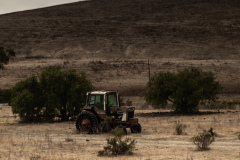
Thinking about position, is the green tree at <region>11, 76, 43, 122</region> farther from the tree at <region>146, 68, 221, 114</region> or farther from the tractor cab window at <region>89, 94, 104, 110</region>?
the tree at <region>146, 68, 221, 114</region>

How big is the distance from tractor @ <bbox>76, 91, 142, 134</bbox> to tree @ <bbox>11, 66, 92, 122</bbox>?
678 cm

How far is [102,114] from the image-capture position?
17.6 metres

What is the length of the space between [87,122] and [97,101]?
111 centimetres

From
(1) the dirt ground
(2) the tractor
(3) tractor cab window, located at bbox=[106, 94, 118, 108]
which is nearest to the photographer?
(1) the dirt ground

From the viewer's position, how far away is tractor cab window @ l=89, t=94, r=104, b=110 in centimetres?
1773

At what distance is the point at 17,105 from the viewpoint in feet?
80.1

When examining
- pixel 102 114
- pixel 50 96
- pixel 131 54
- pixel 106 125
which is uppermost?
pixel 131 54

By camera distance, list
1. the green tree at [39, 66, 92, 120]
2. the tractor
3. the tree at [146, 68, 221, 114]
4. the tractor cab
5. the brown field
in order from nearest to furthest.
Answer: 1. the brown field
2. the tractor
3. the tractor cab
4. the green tree at [39, 66, 92, 120]
5. the tree at [146, 68, 221, 114]

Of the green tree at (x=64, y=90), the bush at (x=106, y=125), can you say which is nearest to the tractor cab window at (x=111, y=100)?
the bush at (x=106, y=125)

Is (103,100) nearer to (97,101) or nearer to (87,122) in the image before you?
(97,101)

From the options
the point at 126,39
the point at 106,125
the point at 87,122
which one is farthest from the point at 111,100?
the point at 126,39

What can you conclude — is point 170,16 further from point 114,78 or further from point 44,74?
point 44,74

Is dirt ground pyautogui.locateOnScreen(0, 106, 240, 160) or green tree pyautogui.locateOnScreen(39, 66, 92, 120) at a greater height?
green tree pyautogui.locateOnScreen(39, 66, 92, 120)

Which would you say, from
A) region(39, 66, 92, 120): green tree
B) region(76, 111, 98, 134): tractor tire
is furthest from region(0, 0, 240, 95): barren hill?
region(76, 111, 98, 134): tractor tire
